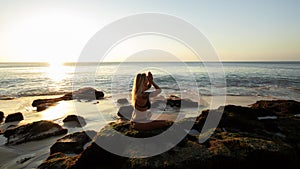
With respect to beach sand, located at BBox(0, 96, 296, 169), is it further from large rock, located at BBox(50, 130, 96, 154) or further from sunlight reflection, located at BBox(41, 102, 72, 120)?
large rock, located at BBox(50, 130, 96, 154)

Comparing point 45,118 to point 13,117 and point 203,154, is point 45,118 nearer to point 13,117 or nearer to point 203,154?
point 13,117

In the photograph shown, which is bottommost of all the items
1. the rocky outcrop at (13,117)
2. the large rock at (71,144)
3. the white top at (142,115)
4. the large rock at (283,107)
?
the rocky outcrop at (13,117)

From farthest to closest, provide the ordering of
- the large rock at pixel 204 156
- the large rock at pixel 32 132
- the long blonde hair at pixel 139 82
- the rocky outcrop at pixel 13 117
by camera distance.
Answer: the rocky outcrop at pixel 13 117
the large rock at pixel 32 132
the long blonde hair at pixel 139 82
the large rock at pixel 204 156

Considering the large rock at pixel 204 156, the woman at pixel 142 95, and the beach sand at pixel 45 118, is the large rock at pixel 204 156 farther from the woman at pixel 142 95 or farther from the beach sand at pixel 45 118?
the beach sand at pixel 45 118

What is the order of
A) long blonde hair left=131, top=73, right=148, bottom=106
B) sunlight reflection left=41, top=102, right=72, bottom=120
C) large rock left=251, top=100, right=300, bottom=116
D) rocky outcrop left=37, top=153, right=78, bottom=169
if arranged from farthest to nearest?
sunlight reflection left=41, top=102, right=72, bottom=120, large rock left=251, top=100, right=300, bottom=116, long blonde hair left=131, top=73, right=148, bottom=106, rocky outcrop left=37, top=153, right=78, bottom=169

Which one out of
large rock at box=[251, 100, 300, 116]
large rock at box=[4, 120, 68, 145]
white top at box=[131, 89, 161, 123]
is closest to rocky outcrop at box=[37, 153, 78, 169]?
white top at box=[131, 89, 161, 123]

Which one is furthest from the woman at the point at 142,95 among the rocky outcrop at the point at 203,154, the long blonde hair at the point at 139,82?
the rocky outcrop at the point at 203,154

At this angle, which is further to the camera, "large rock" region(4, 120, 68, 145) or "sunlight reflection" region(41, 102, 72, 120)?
"sunlight reflection" region(41, 102, 72, 120)

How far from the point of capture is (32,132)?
9.06 metres

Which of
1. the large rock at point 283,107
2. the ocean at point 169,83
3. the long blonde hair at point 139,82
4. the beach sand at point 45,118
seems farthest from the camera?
the ocean at point 169,83

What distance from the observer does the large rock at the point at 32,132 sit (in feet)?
28.5

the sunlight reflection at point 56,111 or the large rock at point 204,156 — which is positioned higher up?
the large rock at point 204,156

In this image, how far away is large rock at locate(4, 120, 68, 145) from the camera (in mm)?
8680

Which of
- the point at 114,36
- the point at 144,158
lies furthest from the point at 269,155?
the point at 114,36
